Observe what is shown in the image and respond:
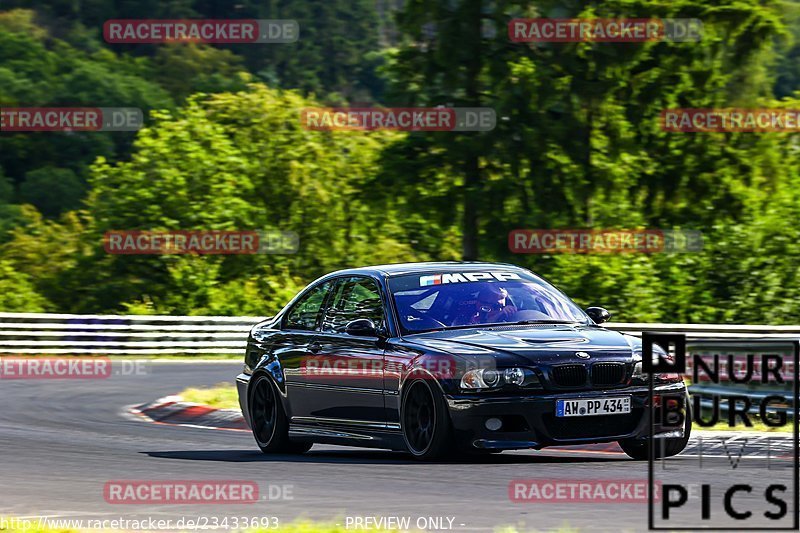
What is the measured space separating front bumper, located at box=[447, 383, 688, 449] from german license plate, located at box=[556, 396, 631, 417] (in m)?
0.03

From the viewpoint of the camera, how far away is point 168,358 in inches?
1297

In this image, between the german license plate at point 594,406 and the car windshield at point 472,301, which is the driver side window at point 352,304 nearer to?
the car windshield at point 472,301

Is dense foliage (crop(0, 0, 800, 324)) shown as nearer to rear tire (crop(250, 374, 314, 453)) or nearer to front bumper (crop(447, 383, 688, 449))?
rear tire (crop(250, 374, 314, 453))

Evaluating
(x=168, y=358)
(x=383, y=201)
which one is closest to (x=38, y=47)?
(x=383, y=201)

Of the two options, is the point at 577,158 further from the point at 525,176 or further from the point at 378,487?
the point at 378,487

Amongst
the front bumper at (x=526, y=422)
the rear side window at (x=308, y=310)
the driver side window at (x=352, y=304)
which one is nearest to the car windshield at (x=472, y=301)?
the driver side window at (x=352, y=304)

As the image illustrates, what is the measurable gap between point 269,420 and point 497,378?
3.10 metres

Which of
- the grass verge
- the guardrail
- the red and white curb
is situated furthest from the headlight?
the guardrail

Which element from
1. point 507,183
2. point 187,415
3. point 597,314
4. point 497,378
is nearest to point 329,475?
point 497,378

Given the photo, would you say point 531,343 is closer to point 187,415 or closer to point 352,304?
point 352,304

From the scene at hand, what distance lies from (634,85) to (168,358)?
616 inches

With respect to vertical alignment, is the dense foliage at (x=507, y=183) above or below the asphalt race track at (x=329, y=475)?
above

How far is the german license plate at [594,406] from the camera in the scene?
10.1m

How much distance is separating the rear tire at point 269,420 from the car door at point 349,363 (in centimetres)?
51
